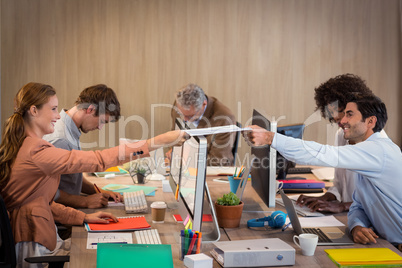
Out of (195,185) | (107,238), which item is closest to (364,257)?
(195,185)

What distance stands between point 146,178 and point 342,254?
178 cm

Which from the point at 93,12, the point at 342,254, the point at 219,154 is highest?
the point at 93,12

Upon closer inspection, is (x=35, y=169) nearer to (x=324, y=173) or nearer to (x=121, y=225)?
(x=121, y=225)

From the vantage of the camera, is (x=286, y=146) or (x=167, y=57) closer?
(x=286, y=146)

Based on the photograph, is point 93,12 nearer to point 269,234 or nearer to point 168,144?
point 168,144

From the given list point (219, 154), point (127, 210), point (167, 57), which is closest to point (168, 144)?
point (127, 210)

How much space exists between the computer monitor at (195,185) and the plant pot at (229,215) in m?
0.07

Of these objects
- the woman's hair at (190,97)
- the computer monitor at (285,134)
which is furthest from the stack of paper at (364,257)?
the woman's hair at (190,97)

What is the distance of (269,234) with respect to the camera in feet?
7.30

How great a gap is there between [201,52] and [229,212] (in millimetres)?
3547

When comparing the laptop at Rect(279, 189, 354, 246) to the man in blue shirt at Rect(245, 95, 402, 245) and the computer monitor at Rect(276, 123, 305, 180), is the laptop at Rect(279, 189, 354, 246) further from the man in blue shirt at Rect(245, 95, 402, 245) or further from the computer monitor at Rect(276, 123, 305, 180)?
the computer monitor at Rect(276, 123, 305, 180)

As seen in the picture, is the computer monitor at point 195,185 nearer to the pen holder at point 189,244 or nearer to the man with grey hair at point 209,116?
the pen holder at point 189,244

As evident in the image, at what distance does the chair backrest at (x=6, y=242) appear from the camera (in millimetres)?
2098

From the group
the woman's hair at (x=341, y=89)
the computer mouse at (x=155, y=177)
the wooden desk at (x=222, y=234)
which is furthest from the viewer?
the computer mouse at (x=155, y=177)
